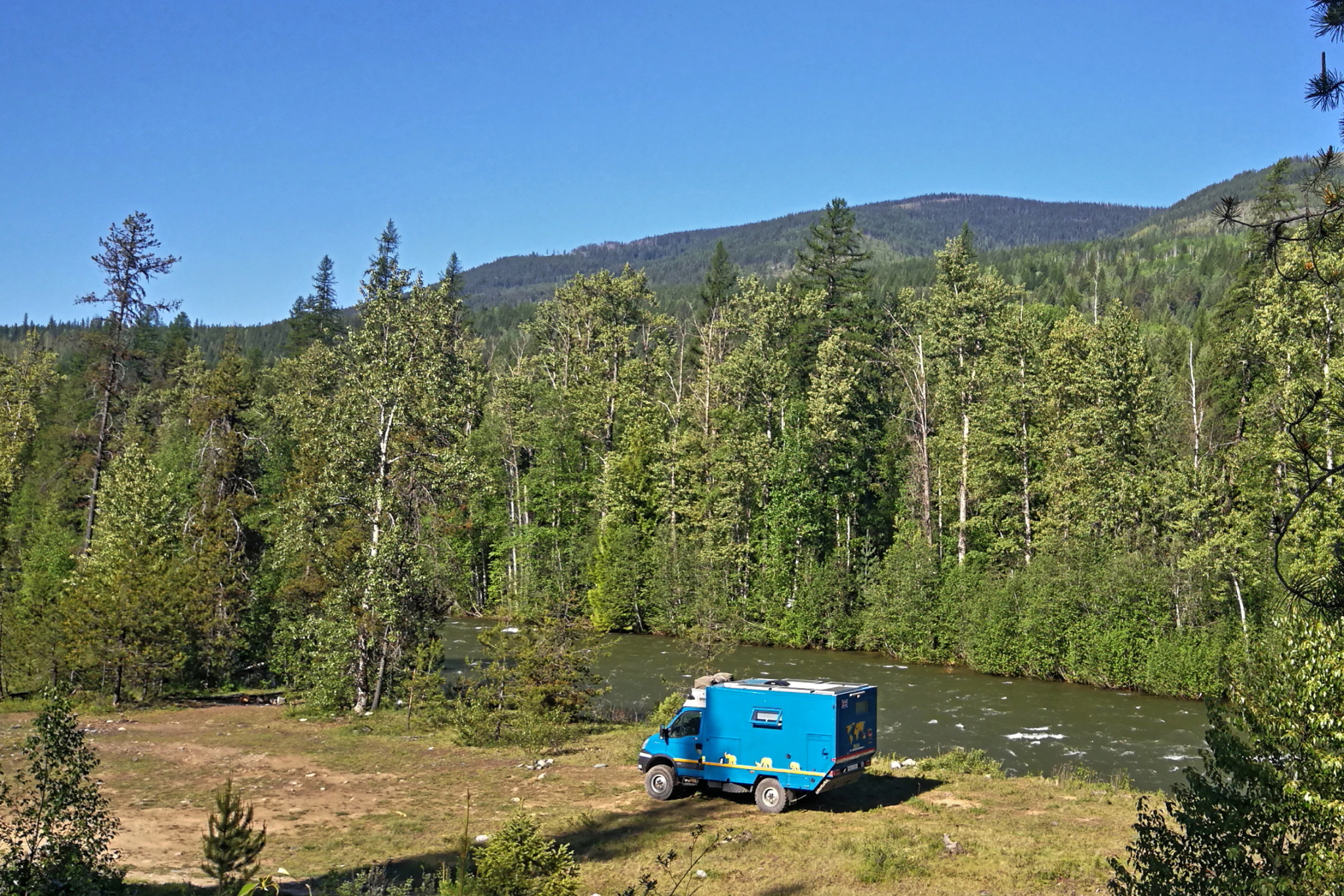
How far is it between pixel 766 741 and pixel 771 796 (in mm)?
945

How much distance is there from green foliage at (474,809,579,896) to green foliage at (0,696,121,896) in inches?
136

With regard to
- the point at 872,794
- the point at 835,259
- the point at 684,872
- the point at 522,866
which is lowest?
the point at 872,794

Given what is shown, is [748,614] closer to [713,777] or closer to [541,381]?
[541,381]

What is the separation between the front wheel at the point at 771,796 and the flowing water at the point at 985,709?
357 inches

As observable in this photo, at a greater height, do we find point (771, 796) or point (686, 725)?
point (686, 725)

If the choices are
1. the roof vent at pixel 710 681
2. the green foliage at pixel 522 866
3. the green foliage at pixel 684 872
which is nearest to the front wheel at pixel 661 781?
the roof vent at pixel 710 681

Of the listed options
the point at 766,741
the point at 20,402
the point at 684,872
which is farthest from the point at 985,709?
the point at 20,402

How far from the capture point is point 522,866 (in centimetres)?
872

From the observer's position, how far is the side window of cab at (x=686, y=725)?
1908 cm

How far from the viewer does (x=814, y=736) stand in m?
17.6

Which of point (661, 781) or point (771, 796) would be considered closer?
point (771, 796)

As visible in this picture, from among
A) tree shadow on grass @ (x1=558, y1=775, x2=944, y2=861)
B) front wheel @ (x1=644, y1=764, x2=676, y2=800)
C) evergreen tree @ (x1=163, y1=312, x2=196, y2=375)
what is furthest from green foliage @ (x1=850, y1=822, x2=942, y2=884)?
evergreen tree @ (x1=163, y1=312, x2=196, y2=375)

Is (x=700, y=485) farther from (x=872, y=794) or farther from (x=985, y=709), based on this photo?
(x=872, y=794)

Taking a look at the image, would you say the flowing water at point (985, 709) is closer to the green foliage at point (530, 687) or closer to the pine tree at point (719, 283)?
the green foliage at point (530, 687)
